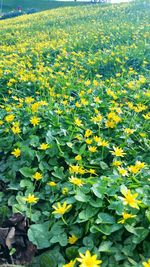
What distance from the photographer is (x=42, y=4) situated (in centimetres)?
2750

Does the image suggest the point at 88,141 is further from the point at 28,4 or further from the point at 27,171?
the point at 28,4

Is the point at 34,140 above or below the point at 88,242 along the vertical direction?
above

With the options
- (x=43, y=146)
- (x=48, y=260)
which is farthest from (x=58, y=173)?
(x=48, y=260)

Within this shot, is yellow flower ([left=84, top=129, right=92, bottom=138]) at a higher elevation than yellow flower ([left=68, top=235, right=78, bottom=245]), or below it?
higher

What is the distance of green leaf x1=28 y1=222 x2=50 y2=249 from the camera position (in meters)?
1.81

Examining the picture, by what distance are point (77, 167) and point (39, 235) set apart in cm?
48

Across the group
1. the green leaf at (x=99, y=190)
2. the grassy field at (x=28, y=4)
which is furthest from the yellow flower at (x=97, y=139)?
the grassy field at (x=28, y=4)

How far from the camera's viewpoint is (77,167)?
6.93 feet

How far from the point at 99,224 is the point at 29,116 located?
142cm

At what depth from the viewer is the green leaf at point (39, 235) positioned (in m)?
1.81

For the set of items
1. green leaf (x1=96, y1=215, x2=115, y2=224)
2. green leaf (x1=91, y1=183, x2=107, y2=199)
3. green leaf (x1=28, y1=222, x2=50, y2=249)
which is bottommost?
green leaf (x1=28, y1=222, x2=50, y2=249)

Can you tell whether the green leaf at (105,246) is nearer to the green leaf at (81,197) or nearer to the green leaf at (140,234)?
the green leaf at (140,234)

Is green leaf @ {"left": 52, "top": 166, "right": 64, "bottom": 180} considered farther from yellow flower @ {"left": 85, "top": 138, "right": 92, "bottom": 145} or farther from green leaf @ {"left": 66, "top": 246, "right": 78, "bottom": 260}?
green leaf @ {"left": 66, "top": 246, "right": 78, "bottom": 260}

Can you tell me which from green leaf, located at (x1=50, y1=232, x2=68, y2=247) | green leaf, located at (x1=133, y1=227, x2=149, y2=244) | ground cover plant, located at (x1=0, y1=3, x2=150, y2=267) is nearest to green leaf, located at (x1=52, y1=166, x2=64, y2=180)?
ground cover plant, located at (x1=0, y1=3, x2=150, y2=267)
